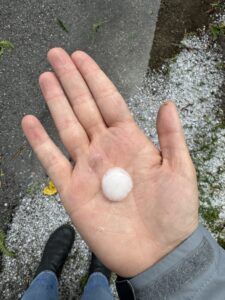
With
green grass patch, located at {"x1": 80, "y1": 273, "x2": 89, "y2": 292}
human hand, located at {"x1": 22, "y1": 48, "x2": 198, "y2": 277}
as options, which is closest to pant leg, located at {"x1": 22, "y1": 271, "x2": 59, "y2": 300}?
green grass patch, located at {"x1": 80, "y1": 273, "x2": 89, "y2": 292}

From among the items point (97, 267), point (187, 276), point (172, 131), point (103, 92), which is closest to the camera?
point (187, 276)

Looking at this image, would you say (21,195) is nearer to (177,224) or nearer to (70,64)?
(70,64)

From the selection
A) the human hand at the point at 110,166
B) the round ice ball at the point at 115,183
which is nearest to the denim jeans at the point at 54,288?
the human hand at the point at 110,166

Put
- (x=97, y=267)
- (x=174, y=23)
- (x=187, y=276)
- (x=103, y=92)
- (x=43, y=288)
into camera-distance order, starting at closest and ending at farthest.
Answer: (x=187, y=276) → (x=103, y=92) → (x=43, y=288) → (x=97, y=267) → (x=174, y=23)

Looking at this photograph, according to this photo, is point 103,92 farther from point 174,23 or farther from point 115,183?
point 174,23

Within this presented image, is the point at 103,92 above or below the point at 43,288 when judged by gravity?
above

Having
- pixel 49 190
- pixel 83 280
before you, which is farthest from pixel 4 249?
pixel 83 280

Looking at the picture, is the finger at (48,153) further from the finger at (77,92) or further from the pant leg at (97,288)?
the pant leg at (97,288)

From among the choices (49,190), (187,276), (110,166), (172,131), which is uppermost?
(172,131)
